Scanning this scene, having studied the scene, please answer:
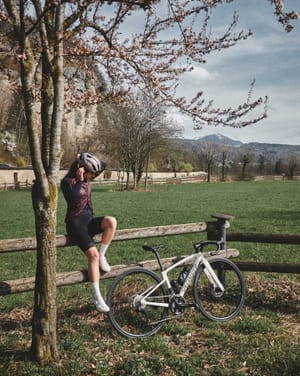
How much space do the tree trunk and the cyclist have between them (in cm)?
60

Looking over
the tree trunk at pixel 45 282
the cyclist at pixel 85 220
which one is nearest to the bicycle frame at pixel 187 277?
the cyclist at pixel 85 220

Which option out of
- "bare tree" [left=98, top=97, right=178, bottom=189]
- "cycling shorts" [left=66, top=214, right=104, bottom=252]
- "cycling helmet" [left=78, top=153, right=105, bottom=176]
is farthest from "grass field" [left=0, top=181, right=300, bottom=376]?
"bare tree" [left=98, top=97, right=178, bottom=189]

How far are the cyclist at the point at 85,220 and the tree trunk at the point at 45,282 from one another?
1.98 feet

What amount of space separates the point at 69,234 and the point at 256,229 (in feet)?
32.9

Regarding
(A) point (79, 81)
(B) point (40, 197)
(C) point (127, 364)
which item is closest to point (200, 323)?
(C) point (127, 364)

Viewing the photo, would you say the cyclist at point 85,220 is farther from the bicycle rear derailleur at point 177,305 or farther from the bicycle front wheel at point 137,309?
the bicycle rear derailleur at point 177,305

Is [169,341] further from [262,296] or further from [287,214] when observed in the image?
[287,214]

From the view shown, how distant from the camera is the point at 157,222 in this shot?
1538cm

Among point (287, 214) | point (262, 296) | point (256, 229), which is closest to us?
point (262, 296)

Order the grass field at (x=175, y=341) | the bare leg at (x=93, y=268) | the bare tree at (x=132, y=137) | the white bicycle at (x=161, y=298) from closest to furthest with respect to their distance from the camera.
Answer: the grass field at (x=175, y=341) < the bare leg at (x=93, y=268) < the white bicycle at (x=161, y=298) < the bare tree at (x=132, y=137)

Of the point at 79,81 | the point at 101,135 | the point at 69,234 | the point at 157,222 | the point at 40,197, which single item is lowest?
the point at 157,222

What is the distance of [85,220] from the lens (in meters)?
4.23

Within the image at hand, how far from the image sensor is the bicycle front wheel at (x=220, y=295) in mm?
4609

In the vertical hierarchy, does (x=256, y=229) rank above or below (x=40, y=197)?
below
